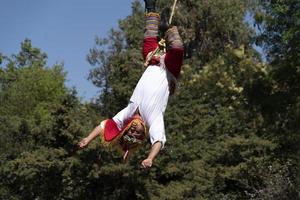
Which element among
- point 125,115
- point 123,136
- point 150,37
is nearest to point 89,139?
point 123,136

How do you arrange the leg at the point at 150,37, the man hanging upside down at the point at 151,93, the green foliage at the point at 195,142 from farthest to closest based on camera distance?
the green foliage at the point at 195,142
the leg at the point at 150,37
the man hanging upside down at the point at 151,93

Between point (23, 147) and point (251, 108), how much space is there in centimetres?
891

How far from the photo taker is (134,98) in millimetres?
7633

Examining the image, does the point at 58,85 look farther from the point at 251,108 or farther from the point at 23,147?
the point at 251,108

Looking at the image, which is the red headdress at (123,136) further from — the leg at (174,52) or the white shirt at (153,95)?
the leg at (174,52)

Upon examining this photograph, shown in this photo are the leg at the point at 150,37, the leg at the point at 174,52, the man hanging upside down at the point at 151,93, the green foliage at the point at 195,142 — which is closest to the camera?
the leg at the point at 174,52

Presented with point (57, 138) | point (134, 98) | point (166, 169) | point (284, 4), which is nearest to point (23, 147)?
point (57, 138)

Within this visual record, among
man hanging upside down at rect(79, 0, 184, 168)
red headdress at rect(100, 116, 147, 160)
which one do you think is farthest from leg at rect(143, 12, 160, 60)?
red headdress at rect(100, 116, 147, 160)

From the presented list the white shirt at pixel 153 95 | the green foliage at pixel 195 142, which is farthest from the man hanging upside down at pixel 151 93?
the green foliage at pixel 195 142

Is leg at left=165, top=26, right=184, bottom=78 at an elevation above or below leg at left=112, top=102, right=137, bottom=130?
above

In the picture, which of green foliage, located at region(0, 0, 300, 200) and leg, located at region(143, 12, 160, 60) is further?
green foliage, located at region(0, 0, 300, 200)

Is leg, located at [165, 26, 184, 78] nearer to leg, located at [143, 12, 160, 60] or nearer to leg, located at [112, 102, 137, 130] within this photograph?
leg, located at [143, 12, 160, 60]

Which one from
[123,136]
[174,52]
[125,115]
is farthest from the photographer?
[125,115]

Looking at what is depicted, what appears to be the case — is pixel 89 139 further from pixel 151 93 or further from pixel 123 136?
pixel 151 93
